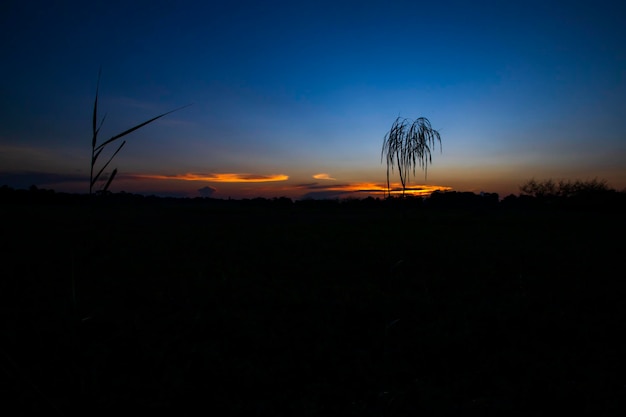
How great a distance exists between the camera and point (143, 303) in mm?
4023

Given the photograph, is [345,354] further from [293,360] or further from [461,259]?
[461,259]

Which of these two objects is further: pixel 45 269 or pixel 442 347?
pixel 45 269

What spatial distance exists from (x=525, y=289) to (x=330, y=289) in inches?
111

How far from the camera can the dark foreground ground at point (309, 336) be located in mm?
2348

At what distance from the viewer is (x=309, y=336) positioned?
3268 millimetres

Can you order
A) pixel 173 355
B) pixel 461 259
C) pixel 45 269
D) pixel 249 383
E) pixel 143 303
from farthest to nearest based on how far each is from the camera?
pixel 461 259, pixel 45 269, pixel 143 303, pixel 173 355, pixel 249 383

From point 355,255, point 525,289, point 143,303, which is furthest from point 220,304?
point 525,289

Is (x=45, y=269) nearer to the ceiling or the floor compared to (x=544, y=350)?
nearer to the ceiling

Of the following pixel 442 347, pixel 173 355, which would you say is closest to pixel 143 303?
pixel 173 355

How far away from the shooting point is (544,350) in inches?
119

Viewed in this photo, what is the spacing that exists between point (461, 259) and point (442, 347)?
158 inches

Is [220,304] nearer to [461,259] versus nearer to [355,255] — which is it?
[355,255]

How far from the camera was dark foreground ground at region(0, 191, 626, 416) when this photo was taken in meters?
2.35

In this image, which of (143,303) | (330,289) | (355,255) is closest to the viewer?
(143,303)
